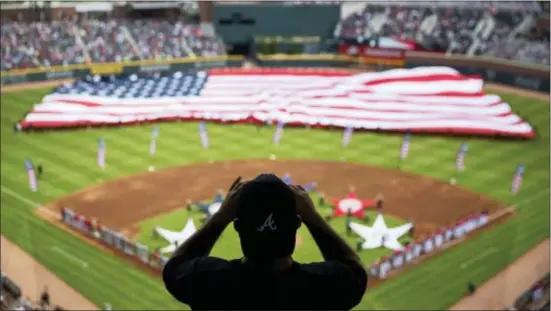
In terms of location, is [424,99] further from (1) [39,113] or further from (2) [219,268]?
(2) [219,268]

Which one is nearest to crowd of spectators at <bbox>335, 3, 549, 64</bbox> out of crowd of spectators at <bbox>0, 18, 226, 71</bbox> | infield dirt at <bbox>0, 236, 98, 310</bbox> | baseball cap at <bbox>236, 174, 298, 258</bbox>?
crowd of spectators at <bbox>0, 18, 226, 71</bbox>

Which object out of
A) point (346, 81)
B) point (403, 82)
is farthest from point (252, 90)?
point (403, 82)

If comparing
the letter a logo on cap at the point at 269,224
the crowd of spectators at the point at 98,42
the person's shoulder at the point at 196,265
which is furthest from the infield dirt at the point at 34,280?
the crowd of spectators at the point at 98,42

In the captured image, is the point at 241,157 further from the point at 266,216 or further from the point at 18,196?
the point at 266,216

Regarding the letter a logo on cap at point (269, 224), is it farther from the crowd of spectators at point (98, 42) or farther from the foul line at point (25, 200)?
the crowd of spectators at point (98, 42)

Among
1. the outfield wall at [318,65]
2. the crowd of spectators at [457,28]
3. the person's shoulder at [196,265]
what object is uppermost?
the person's shoulder at [196,265]

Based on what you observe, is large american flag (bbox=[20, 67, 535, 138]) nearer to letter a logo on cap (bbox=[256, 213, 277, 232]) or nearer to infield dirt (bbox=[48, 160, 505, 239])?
infield dirt (bbox=[48, 160, 505, 239])
